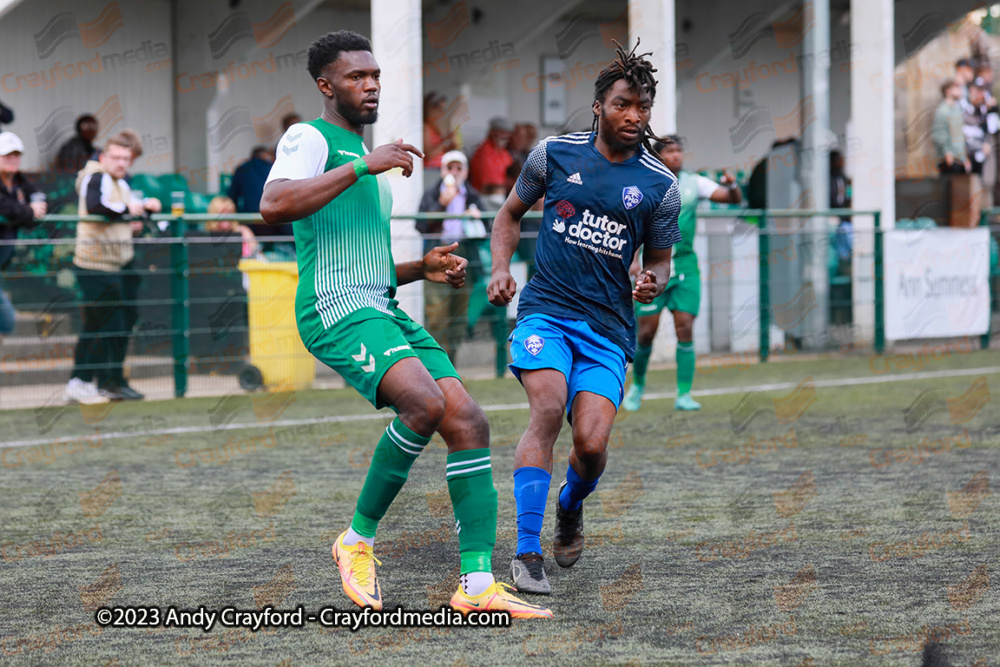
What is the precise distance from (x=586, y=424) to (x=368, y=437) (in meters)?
4.72

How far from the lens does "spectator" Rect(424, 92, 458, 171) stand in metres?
16.8

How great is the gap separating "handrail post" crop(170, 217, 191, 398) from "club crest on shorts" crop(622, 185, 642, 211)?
25.2 ft

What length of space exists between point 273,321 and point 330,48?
804 cm

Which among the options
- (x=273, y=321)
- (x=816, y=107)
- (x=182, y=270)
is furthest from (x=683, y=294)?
(x=816, y=107)

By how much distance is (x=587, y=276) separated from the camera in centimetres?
532

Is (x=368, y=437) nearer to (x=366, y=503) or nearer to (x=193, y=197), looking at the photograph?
(x=366, y=503)

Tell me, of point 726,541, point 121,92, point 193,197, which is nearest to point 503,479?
point 726,541

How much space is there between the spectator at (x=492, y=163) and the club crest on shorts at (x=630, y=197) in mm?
11266

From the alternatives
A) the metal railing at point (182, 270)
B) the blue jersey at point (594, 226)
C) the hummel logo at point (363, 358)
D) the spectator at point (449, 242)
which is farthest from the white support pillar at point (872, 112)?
the hummel logo at point (363, 358)

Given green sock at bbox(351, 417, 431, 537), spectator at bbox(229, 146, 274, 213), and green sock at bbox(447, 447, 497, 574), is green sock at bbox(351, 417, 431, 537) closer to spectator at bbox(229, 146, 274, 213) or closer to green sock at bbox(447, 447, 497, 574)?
green sock at bbox(447, 447, 497, 574)

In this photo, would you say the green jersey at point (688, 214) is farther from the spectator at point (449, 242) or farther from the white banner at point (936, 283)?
the white banner at point (936, 283)

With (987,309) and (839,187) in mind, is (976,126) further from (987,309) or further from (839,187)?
(987,309)

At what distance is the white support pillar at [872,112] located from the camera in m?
18.1

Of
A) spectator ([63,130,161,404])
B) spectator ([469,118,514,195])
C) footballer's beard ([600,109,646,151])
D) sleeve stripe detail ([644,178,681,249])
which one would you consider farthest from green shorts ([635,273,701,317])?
spectator ([469,118,514,195])
